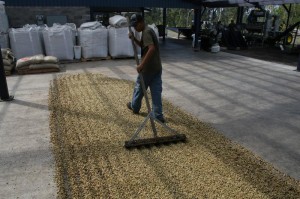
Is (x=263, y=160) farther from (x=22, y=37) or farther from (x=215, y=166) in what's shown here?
(x=22, y=37)

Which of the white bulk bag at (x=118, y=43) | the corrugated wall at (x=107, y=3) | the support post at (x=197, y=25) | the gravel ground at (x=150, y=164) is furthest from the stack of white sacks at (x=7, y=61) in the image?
the support post at (x=197, y=25)

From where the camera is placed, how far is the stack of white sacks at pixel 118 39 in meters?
10.8

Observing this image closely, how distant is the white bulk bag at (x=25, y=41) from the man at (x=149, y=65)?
20.3ft

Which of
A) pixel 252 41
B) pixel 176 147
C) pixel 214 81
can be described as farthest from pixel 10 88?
pixel 252 41

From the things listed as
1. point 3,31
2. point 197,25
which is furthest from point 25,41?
point 197,25

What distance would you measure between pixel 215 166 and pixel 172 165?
0.57m

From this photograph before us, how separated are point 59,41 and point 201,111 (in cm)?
666

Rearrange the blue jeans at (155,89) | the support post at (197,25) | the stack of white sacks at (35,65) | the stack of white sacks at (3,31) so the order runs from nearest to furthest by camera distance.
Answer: the blue jeans at (155,89) < the stack of white sacks at (35,65) < the stack of white sacks at (3,31) < the support post at (197,25)

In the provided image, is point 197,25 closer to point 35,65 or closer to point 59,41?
point 59,41

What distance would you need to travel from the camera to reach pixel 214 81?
8.16m

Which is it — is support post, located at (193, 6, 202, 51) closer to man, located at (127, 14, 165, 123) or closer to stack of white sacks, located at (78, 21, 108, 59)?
stack of white sacks, located at (78, 21, 108, 59)

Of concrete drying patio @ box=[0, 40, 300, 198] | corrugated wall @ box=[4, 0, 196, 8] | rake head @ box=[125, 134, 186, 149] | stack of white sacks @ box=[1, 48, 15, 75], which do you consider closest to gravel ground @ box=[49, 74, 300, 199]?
rake head @ box=[125, 134, 186, 149]

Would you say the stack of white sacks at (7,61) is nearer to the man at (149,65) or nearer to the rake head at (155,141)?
the man at (149,65)

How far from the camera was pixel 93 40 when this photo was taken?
1062 centimetres
